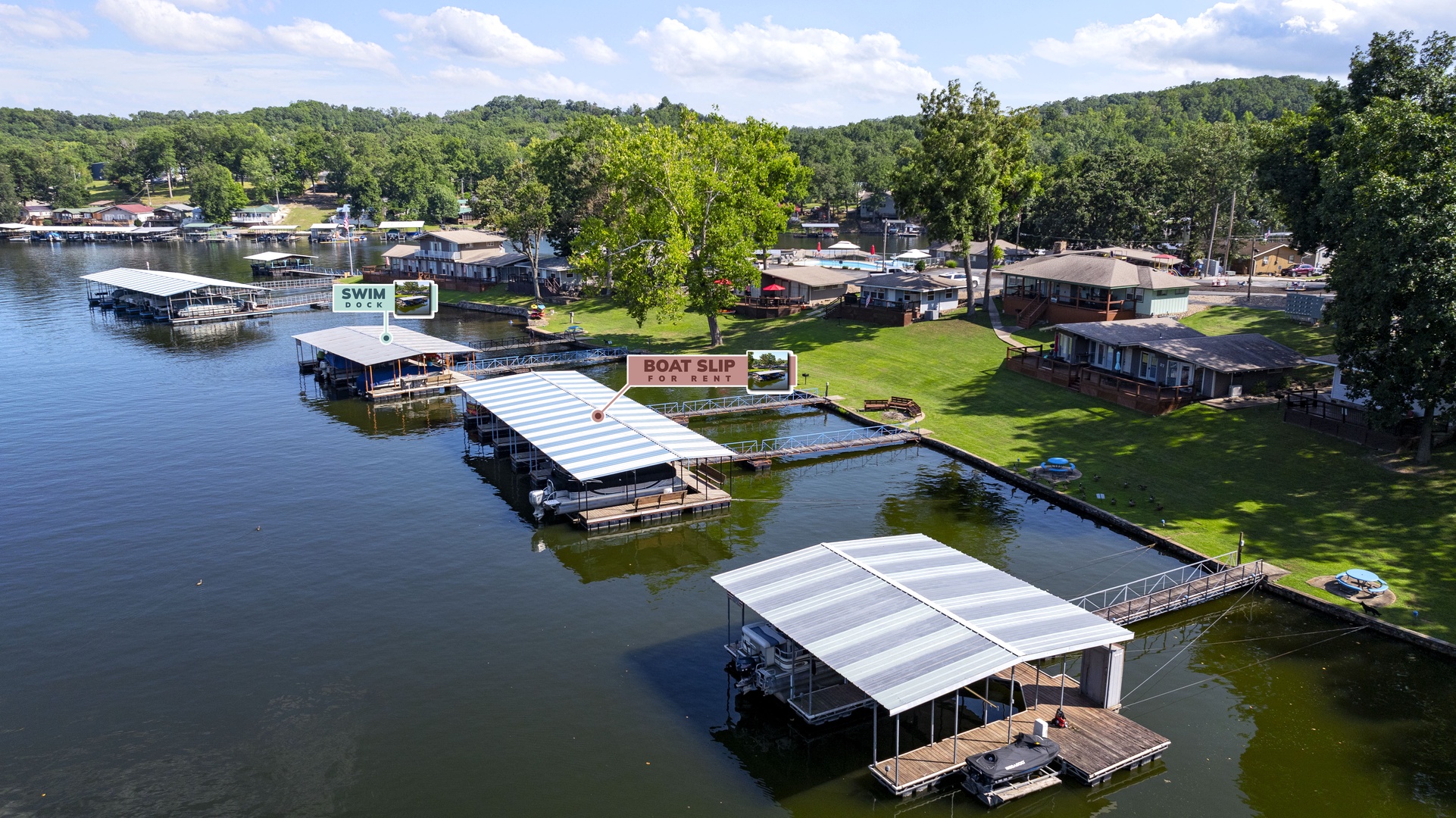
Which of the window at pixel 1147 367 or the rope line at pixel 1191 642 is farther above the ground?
the window at pixel 1147 367

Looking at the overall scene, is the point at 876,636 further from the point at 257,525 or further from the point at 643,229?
the point at 643,229

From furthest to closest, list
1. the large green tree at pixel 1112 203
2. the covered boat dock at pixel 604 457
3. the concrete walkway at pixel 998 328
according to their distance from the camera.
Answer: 1. the large green tree at pixel 1112 203
2. the concrete walkway at pixel 998 328
3. the covered boat dock at pixel 604 457

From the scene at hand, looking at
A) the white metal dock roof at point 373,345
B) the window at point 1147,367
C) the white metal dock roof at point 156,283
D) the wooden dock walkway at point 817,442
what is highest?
the white metal dock roof at point 156,283

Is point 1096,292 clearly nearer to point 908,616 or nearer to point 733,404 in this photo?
point 733,404

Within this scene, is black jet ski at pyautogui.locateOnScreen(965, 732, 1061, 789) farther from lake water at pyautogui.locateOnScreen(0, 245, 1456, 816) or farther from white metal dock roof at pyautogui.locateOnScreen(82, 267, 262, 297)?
white metal dock roof at pyautogui.locateOnScreen(82, 267, 262, 297)

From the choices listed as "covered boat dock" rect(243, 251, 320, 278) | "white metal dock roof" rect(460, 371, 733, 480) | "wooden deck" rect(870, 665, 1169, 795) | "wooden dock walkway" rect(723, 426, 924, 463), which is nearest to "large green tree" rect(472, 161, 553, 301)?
"covered boat dock" rect(243, 251, 320, 278)

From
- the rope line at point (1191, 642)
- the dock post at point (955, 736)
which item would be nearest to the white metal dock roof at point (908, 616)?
the dock post at point (955, 736)

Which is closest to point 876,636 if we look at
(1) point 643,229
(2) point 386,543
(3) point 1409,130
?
(2) point 386,543

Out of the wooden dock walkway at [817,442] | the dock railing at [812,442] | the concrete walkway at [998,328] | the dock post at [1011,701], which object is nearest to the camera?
the dock post at [1011,701]

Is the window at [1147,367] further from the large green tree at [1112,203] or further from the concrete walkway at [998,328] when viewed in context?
the large green tree at [1112,203]
